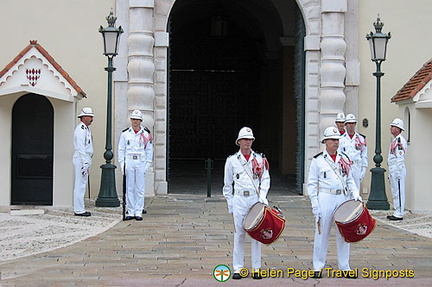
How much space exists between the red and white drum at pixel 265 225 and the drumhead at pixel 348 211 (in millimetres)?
649

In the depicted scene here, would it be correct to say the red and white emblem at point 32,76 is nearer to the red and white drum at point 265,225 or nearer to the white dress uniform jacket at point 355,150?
the white dress uniform jacket at point 355,150

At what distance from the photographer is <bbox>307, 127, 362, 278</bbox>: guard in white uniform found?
906 centimetres

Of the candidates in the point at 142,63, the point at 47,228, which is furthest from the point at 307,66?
the point at 47,228

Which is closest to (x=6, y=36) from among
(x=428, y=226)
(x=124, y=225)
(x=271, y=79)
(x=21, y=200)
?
(x=21, y=200)

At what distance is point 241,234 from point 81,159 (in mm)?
5934

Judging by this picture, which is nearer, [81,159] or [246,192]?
[246,192]

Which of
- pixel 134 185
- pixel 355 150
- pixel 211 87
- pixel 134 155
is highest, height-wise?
pixel 211 87

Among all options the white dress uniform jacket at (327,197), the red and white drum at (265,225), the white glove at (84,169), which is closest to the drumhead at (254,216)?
the red and white drum at (265,225)

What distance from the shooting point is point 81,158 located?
14.2 meters

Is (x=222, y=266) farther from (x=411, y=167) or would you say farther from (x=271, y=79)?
(x=271, y=79)

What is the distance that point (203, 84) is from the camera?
29109 millimetres

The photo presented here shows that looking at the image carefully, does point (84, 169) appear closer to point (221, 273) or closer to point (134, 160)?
point (134, 160)

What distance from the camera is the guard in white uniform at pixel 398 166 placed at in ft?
45.6

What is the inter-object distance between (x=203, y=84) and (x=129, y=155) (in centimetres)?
1538
